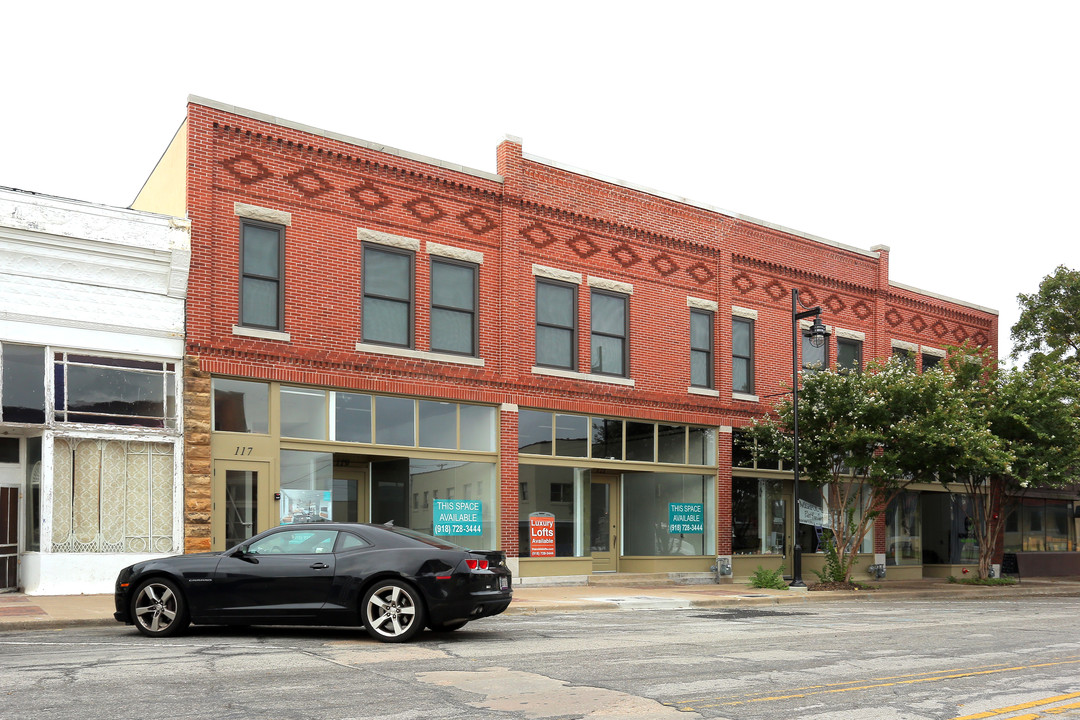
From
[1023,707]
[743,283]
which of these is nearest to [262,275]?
[743,283]

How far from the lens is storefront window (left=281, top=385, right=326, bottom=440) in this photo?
19.4 m

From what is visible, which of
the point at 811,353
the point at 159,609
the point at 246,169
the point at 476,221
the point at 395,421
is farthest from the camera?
the point at 811,353

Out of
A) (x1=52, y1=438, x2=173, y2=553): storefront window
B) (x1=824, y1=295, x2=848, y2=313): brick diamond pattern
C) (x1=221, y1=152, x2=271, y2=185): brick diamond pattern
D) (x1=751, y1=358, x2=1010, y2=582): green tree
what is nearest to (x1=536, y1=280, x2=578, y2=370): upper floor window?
(x1=751, y1=358, x2=1010, y2=582): green tree

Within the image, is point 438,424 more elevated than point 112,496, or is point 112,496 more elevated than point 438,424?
point 438,424

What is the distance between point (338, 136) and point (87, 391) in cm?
674

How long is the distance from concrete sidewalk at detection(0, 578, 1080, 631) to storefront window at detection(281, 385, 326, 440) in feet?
14.1

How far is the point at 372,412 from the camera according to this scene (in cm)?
2042

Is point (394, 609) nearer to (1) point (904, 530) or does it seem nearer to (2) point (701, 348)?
(2) point (701, 348)

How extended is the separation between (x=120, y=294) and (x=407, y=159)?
6337 millimetres

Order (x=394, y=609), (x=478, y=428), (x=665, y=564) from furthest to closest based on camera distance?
(x=665, y=564)
(x=478, y=428)
(x=394, y=609)

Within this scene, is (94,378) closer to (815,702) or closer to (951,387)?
(815,702)

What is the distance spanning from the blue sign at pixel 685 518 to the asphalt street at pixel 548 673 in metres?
9.94

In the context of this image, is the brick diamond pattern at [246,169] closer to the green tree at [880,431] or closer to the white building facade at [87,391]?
the white building facade at [87,391]

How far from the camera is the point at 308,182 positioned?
20031mm
